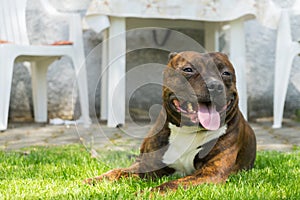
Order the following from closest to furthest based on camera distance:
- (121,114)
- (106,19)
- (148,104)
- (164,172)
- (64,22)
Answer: (164,172) < (121,114) < (106,19) < (148,104) < (64,22)

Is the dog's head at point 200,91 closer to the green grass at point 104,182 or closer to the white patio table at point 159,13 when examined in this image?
the green grass at point 104,182

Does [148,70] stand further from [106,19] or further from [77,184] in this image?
[106,19]

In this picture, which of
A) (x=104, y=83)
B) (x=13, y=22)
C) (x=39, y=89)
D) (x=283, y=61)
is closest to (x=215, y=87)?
(x=283, y=61)

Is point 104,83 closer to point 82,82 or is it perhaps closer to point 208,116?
point 82,82

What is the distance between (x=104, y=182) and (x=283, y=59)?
305 centimetres

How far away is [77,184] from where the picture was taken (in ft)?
7.11

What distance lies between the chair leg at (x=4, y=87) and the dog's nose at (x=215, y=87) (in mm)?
2704

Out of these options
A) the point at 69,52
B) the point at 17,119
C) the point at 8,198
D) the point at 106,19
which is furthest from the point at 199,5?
the point at 8,198

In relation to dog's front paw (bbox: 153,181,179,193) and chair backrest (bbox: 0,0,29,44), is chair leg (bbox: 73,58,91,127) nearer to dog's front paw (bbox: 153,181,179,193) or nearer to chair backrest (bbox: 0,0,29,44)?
chair backrest (bbox: 0,0,29,44)

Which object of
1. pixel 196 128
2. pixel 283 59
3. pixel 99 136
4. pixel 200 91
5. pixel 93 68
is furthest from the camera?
pixel 93 68

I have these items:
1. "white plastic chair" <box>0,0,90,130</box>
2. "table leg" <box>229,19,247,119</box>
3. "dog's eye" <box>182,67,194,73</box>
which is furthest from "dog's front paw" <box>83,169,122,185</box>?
"table leg" <box>229,19,247,119</box>

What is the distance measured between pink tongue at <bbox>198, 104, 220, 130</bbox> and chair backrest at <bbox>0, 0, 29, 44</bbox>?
10.9 ft

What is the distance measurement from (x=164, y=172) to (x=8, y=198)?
0.76 meters

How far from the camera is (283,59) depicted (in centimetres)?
480
